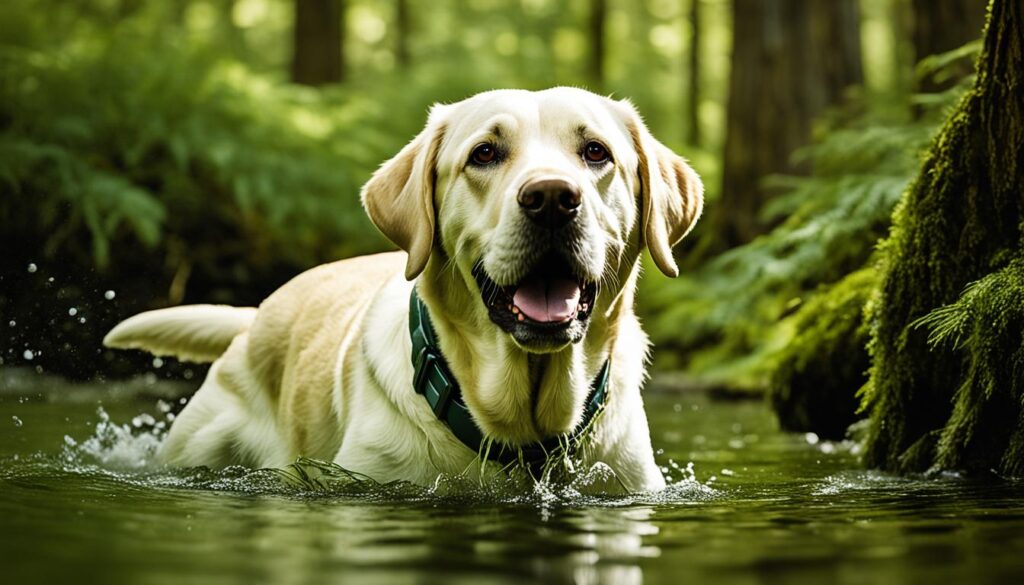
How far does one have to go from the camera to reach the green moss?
6.15m

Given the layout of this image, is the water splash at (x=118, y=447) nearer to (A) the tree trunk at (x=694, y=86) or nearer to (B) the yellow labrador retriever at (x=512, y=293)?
(B) the yellow labrador retriever at (x=512, y=293)

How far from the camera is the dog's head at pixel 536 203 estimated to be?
3.86 metres

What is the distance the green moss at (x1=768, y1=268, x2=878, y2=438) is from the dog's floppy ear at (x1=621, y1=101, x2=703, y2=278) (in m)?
1.63

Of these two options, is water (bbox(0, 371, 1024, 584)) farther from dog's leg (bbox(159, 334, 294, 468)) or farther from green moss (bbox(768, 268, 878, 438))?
green moss (bbox(768, 268, 878, 438))

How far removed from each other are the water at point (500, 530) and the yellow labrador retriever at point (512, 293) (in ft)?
0.91

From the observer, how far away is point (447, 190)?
427 centimetres

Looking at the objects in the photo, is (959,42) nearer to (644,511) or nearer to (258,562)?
(644,511)

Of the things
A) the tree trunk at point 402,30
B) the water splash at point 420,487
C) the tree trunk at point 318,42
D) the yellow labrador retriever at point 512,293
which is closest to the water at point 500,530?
the water splash at point 420,487

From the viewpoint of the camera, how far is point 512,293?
3965 mm

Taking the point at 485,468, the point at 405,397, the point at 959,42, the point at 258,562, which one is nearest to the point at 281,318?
the point at 405,397

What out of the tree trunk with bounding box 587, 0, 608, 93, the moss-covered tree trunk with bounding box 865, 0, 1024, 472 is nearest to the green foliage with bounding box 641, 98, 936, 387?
the moss-covered tree trunk with bounding box 865, 0, 1024, 472

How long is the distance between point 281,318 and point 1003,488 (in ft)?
11.0

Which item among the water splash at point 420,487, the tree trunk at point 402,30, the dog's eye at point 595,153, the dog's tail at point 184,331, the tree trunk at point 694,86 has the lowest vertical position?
the water splash at point 420,487

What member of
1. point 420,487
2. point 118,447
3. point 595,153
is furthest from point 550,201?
point 118,447
